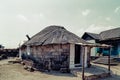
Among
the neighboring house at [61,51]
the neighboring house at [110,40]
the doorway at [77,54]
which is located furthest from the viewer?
the neighboring house at [110,40]

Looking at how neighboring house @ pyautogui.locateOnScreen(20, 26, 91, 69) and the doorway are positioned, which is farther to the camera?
the doorway

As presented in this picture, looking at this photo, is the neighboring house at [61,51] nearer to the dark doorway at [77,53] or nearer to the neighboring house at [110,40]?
the dark doorway at [77,53]

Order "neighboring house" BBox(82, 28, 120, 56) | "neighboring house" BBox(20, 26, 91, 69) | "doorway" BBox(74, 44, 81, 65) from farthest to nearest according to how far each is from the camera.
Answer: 1. "neighboring house" BBox(82, 28, 120, 56)
2. "doorway" BBox(74, 44, 81, 65)
3. "neighboring house" BBox(20, 26, 91, 69)

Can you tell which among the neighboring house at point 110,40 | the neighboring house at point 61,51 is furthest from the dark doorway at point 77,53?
the neighboring house at point 110,40

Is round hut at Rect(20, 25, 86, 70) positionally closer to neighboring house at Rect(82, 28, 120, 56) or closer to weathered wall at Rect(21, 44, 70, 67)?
weathered wall at Rect(21, 44, 70, 67)

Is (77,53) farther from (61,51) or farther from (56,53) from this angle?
(56,53)

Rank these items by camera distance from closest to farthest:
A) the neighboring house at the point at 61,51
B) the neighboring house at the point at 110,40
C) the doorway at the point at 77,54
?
the neighboring house at the point at 61,51 < the doorway at the point at 77,54 < the neighboring house at the point at 110,40

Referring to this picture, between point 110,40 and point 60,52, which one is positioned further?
point 110,40

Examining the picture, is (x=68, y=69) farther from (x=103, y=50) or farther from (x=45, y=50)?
(x=103, y=50)

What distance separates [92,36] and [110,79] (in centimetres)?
1497

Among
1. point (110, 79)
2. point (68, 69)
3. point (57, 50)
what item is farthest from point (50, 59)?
point (110, 79)

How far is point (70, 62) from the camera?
14617 millimetres

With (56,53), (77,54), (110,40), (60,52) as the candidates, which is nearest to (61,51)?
(60,52)

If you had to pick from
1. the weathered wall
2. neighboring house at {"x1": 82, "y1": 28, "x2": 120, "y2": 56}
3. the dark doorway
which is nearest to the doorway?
the dark doorway
